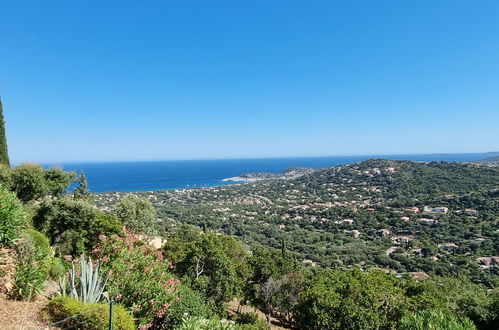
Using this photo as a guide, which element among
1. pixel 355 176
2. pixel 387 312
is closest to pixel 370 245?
pixel 387 312

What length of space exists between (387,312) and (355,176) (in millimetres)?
100474

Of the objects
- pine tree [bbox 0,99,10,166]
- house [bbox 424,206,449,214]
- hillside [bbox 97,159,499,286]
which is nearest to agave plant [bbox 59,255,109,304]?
pine tree [bbox 0,99,10,166]

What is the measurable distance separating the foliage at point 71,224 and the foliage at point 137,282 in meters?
5.54

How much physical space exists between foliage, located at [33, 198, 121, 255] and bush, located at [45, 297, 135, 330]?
7.44 m

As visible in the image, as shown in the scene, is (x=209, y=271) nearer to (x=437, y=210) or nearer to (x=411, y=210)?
(x=437, y=210)

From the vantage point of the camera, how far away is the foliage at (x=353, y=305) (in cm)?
859

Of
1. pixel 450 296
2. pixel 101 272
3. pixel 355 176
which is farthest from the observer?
pixel 355 176

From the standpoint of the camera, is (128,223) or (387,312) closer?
(387,312)

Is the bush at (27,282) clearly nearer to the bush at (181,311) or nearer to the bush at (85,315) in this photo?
the bush at (85,315)

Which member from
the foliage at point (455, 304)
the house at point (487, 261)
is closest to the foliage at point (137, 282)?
the foliage at point (455, 304)

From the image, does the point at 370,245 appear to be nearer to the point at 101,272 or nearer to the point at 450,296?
the point at 450,296

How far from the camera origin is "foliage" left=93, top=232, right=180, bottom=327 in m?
6.73

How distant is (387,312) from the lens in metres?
9.30

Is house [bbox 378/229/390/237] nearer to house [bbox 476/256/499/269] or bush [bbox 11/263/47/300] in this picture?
house [bbox 476/256/499/269]
